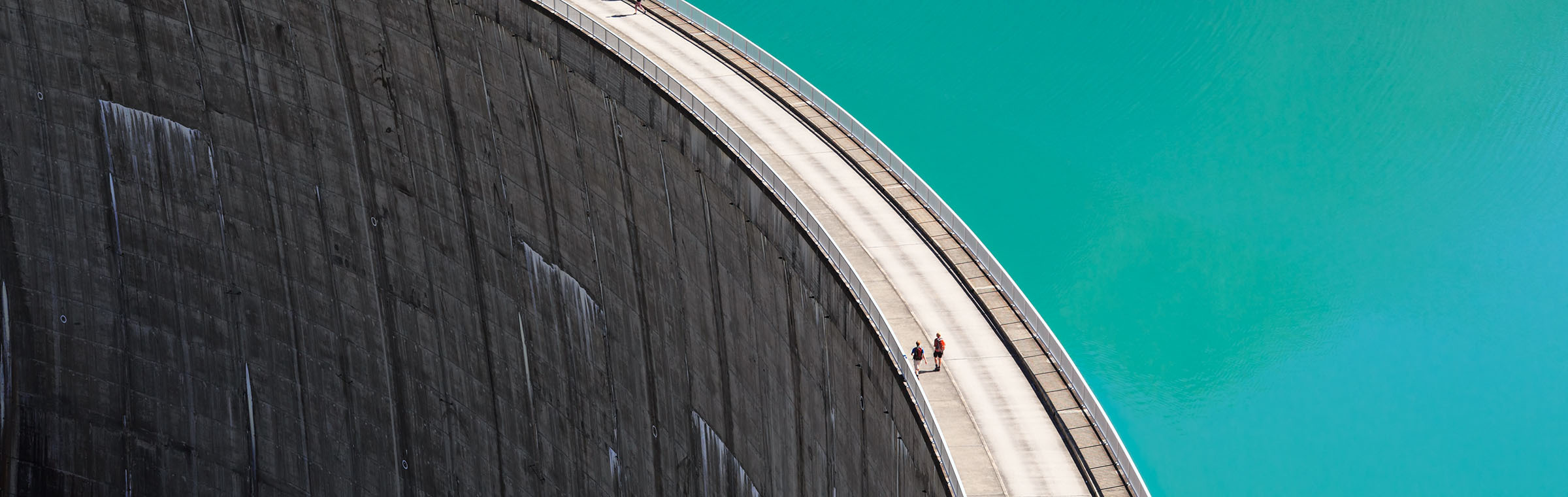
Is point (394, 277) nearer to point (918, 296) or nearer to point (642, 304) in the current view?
point (642, 304)

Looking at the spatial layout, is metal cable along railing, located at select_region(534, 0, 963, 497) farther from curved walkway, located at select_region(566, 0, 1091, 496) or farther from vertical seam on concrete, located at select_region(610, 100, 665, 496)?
Result: vertical seam on concrete, located at select_region(610, 100, 665, 496)

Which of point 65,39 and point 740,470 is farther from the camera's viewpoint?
point 65,39

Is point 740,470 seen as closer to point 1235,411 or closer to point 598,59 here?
point 598,59

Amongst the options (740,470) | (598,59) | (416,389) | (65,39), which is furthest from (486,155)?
(65,39)

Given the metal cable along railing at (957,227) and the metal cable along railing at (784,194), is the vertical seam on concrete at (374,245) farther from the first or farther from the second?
the metal cable along railing at (957,227)

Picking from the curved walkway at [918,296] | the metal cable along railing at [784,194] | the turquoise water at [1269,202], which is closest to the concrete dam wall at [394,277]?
the metal cable along railing at [784,194]
